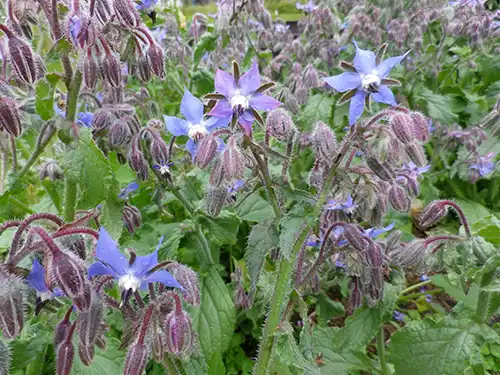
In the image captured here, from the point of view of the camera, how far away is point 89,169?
1.43m

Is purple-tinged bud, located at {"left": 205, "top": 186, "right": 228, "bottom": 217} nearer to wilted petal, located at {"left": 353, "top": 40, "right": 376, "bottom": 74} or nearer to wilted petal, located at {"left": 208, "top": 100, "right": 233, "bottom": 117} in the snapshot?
wilted petal, located at {"left": 208, "top": 100, "right": 233, "bottom": 117}

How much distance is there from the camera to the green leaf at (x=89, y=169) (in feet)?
4.71

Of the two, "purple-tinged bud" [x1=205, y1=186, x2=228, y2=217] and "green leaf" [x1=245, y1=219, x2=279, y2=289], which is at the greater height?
"purple-tinged bud" [x1=205, y1=186, x2=228, y2=217]

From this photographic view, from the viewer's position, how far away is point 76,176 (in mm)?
1434

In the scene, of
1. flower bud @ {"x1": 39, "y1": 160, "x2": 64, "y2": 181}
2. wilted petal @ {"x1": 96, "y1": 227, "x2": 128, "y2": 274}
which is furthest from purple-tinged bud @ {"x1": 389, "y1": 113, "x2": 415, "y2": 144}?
flower bud @ {"x1": 39, "y1": 160, "x2": 64, "y2": 181}

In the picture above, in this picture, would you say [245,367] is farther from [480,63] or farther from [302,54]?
[480,63]

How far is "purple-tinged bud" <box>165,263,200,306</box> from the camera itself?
1.11 metres

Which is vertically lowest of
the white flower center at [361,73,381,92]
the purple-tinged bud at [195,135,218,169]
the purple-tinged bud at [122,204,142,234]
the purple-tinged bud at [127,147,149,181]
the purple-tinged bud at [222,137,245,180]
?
the purple-tinged bud at [222,137,245,180]

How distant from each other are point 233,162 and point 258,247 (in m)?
0.24

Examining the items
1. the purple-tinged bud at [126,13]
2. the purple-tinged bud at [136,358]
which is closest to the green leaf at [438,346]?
the purple-tinged bud at [136,358]

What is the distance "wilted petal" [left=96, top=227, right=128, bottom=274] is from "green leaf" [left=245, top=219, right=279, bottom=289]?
13.7 inches

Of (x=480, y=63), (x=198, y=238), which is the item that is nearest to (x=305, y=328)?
(x=198, y=238)

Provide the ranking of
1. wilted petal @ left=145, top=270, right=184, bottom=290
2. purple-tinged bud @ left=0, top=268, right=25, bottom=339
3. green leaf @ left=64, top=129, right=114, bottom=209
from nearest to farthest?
purple-tinged bud @ left=0, top=268, right=25, bottom=339 → wilted petal @ left=145, top=270, right=184, bottom=290 → green leaf @ left=64, top=129, right=114, bottom=209

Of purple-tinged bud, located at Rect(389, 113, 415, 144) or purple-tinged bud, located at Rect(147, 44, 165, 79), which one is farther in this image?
purple-tinged bud, located at Rect(147, 44, 165, 79)
